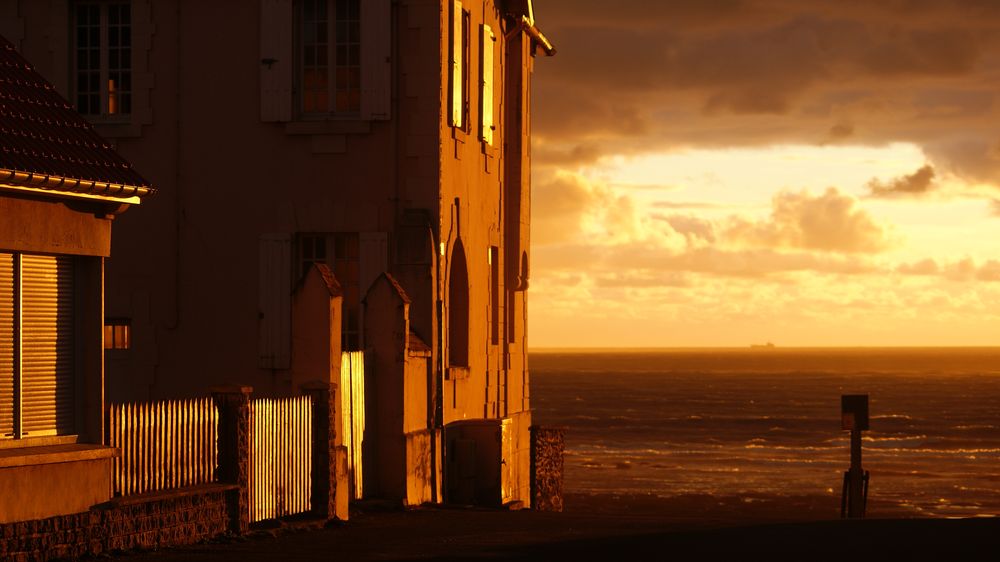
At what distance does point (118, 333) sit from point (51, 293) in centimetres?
957

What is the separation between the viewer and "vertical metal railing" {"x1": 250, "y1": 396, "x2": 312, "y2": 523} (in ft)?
51.8

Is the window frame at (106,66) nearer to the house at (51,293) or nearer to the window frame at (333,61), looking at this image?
the window frame at (333,61)

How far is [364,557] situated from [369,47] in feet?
31.4

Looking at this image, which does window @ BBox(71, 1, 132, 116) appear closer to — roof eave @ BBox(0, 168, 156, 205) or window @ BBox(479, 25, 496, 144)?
window @ BBox(479, 25, 496, 144)

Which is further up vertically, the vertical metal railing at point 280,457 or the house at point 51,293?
the house at point 51,293

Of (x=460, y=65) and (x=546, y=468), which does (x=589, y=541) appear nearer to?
(x=460, y=65)

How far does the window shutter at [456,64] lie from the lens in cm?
2227

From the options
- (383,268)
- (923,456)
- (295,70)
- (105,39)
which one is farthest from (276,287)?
(923,456)

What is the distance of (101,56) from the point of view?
2247 centimetres

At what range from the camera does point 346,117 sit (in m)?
21.7

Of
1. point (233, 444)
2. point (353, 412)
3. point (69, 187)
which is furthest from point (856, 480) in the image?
point (69, 187)

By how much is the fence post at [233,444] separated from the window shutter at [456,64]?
8135mm

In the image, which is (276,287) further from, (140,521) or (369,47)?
(140,521)

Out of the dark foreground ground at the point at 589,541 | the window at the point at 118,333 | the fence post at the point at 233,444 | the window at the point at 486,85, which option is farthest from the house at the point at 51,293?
the window at the point at 486,85
